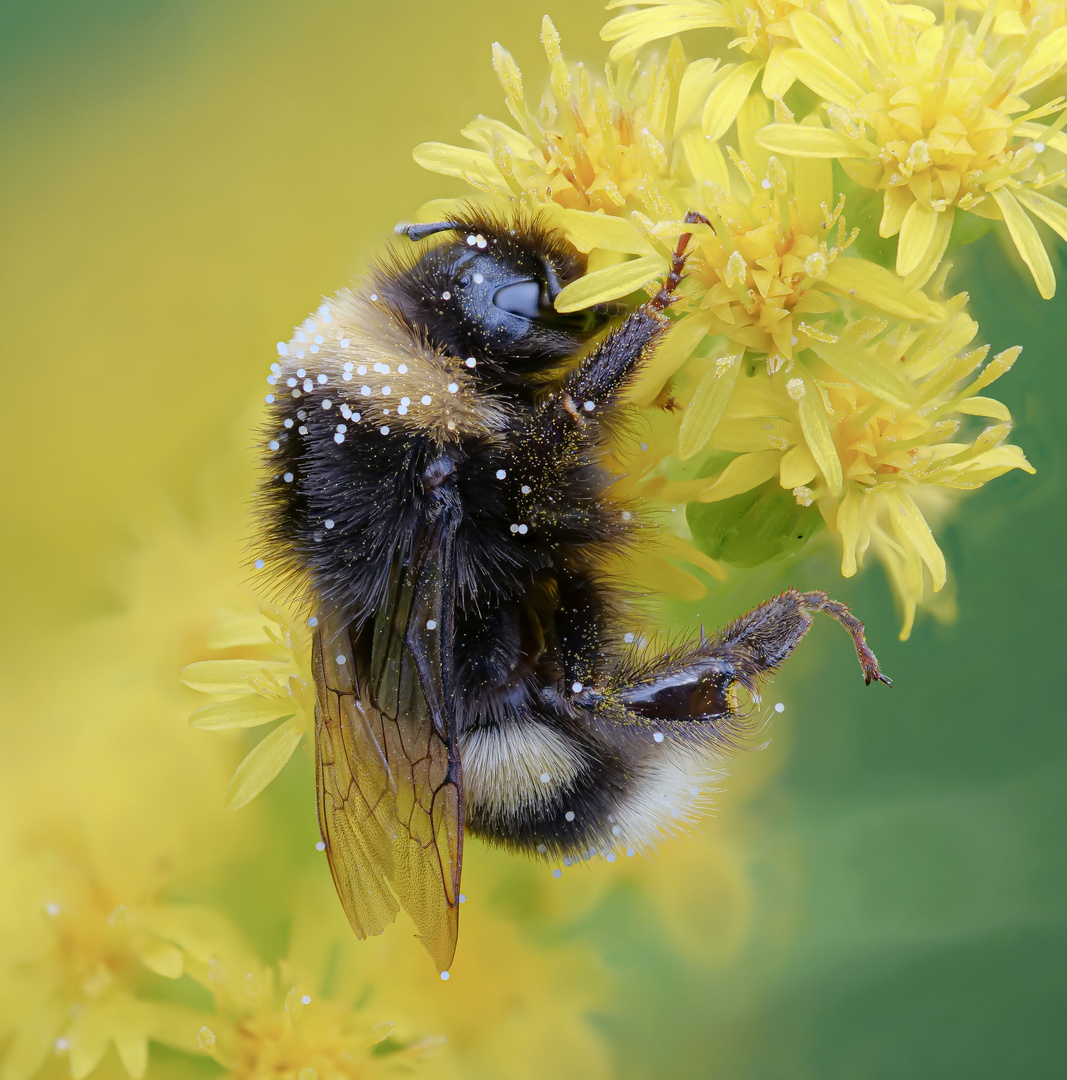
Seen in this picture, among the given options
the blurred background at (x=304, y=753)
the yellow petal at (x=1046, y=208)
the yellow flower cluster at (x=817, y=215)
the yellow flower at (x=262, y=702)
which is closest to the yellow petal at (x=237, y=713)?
the yellow flower at (x=262, y=702)

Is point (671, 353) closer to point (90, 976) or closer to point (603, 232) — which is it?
point (603, 232)

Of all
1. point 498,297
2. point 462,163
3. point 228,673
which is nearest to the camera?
point 498,297

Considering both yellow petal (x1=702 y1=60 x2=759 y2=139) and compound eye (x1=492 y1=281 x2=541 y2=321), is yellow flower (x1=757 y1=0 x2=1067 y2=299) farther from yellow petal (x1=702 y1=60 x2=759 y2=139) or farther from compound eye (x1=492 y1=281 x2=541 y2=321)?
compound eye (x1=492 y1=281 x2=541 y2=321)

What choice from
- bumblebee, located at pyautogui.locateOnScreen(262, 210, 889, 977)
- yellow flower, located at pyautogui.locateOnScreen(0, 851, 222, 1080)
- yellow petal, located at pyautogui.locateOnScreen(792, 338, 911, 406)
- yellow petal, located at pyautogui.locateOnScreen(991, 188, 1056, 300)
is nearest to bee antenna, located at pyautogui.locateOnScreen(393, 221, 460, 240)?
bumblebee, located at pyautogui.locateOnScreen(262, 210, 889, 977)

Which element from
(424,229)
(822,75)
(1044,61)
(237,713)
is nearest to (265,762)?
(237,713)

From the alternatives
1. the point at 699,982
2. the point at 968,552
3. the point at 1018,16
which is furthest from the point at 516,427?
the point at 699,982

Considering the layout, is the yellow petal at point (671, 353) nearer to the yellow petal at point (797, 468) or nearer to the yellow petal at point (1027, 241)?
the yellow petal at point (797, 468)

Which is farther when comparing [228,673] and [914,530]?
[228,673]
